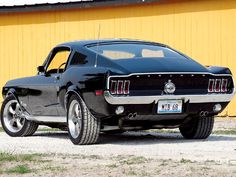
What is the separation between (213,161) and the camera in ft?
30.3

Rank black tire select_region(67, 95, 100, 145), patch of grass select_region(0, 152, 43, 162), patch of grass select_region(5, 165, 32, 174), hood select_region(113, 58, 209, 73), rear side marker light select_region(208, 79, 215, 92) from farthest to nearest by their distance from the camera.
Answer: rear side marker light select_region(208, 79, 215, 92)
black tire select_region(67, 95, 100, 145)
hood select_region(113, 58, 209, 73)
patch of grass select_region(0, 152, 43, 162)
patch of grass select_region(5, 165, 32, 174)

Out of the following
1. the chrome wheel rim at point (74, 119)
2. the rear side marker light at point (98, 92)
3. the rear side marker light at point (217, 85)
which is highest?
the rear side marker light at point (217, 85)

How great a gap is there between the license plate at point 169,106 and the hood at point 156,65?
43cm

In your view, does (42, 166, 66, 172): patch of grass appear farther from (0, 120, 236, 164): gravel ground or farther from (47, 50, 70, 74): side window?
(47, 50, 70, 74): side window


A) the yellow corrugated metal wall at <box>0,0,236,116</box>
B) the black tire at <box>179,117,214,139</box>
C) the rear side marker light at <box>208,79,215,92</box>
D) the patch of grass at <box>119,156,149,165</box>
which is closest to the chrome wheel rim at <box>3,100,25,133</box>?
the black tire at <box>179,117,214,139</box>

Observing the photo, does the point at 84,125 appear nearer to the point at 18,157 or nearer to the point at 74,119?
the point at 74,119

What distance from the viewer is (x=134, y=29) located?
21422mm

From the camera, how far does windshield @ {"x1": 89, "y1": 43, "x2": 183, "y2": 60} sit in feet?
38.9

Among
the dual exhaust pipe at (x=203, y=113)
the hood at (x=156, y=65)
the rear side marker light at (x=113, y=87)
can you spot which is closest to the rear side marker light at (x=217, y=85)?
the hood at (x=156, y=65)

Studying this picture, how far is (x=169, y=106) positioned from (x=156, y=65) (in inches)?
23.1

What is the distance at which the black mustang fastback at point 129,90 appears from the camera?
36.2ft

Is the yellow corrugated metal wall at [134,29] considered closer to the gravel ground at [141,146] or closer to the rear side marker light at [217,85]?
the gravel ground at [141,146]

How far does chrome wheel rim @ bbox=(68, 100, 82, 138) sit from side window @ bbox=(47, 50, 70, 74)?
2.95ft

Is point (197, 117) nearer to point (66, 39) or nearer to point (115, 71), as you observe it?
point (115, 71)
